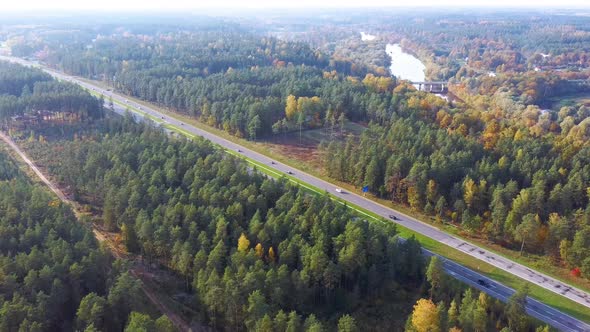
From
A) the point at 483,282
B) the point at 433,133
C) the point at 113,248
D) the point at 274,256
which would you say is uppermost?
the point at 433,133

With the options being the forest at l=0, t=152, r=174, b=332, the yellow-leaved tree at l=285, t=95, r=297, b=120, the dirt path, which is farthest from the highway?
the forest at l=0, t=152, r=174, b=332

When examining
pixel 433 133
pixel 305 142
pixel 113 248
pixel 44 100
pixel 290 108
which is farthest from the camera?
pixel 290 108

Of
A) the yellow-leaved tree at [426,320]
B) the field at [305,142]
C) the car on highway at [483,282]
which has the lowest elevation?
the car on highway at [483,282]

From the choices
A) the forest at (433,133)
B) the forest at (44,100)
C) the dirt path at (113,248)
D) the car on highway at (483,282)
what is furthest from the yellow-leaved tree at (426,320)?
the forest at (44,100)

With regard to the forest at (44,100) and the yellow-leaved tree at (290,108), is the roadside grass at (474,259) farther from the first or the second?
the forest at (44,100)

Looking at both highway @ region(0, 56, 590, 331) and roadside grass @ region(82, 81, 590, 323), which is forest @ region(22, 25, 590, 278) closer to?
roadside grass @ region(82, 81, 590, 323)

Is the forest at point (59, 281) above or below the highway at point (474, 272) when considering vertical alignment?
above

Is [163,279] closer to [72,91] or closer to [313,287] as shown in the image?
[313,287]

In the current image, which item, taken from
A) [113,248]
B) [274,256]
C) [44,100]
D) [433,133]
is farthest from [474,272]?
[44,100]

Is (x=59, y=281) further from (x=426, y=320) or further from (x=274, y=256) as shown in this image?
(x=426, y=320)

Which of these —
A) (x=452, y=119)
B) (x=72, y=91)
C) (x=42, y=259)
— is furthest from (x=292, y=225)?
(x=72, y=91)

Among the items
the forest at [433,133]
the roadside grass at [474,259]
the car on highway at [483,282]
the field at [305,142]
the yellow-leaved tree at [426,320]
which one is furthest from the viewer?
the field at [305,142]

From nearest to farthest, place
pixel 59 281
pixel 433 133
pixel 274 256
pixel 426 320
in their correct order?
1. pixel 426 320
2. pixel 59 281
3. pixel 274 256
4. pixel 433 133
